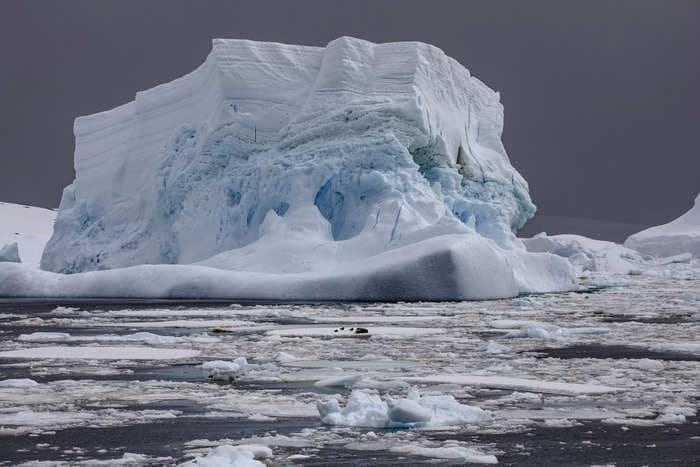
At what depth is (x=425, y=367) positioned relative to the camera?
672cm

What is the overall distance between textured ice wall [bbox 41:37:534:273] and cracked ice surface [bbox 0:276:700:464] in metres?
7.72

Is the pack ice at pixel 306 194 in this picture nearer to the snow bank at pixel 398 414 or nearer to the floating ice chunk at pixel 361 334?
the floating ice chunk at pixel 361 334

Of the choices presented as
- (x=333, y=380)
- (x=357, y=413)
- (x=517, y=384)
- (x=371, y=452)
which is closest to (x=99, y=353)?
(x=333, y=380)

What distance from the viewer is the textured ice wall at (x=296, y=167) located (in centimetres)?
1945

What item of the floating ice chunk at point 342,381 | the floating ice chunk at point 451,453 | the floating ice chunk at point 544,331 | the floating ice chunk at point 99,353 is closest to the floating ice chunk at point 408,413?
the floating ice chunk at point 451,453

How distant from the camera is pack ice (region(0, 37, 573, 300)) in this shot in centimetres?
1742

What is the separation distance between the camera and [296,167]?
64.1 ft

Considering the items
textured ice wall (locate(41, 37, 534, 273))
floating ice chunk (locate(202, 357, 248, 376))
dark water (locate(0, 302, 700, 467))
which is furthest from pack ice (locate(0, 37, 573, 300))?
dark water (locate(0, 302, 700, 467))

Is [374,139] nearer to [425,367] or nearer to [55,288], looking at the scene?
[55,288]

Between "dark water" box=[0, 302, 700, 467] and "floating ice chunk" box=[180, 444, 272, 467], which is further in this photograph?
"dark water" box=[0, 302, 700, 467]

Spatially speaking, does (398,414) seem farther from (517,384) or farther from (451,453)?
(517,384)

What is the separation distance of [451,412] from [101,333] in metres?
6.08

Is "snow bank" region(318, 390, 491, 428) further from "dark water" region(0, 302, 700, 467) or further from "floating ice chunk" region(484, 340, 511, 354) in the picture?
"floating ice chunk" region(484, 340, 511, 354)

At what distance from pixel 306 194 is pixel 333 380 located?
13938 mm
